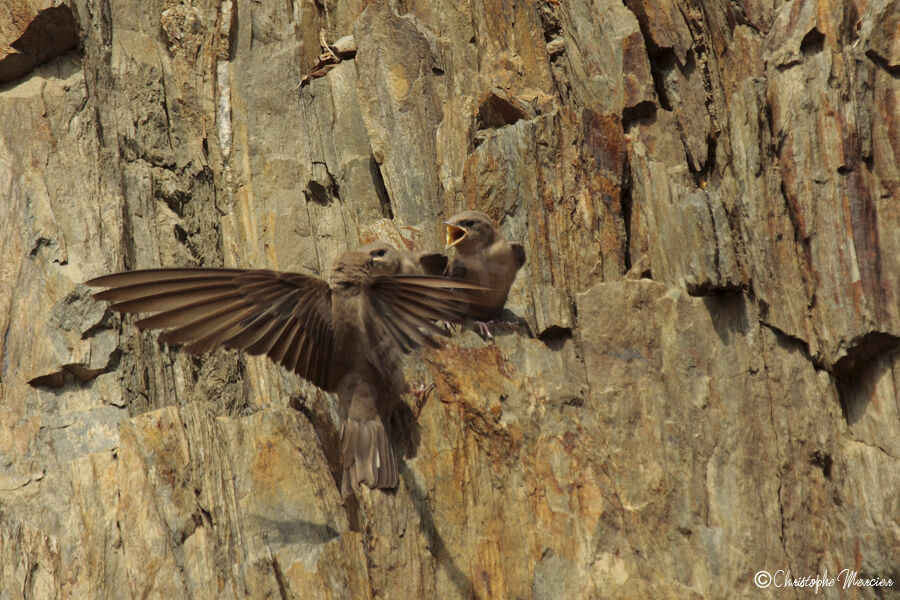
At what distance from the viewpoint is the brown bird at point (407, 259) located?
24.7 ft

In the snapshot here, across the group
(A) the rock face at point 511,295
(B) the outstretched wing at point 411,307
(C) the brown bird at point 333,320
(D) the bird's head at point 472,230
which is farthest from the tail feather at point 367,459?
(D) the bird's head at point 472,230

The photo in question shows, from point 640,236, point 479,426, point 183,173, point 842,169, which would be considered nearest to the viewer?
point 479,426

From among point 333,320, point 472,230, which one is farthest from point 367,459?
point 472,230

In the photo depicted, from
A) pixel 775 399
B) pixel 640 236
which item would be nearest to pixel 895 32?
pixel 640 236

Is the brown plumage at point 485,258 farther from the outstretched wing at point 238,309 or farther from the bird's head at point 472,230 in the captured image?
the outstretched wing at point 238,309

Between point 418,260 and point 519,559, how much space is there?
2755 mm

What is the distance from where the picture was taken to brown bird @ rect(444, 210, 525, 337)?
788 centimetres

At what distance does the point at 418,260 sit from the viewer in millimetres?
8094

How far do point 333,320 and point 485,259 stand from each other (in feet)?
5.30

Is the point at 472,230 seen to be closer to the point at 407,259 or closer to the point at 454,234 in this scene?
the point at 454,234

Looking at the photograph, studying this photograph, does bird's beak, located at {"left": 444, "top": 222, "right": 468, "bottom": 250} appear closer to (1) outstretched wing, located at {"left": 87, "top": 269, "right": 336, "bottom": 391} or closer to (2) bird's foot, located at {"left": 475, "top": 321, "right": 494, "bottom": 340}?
(2) bird's foot, located at {"left": 475, "top": 321, "right": 494, "bottom": 340}

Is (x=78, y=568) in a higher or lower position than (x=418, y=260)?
lower

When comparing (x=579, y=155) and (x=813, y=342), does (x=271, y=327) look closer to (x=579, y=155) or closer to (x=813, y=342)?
(x=579, y=155)

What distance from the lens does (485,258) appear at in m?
7.88
